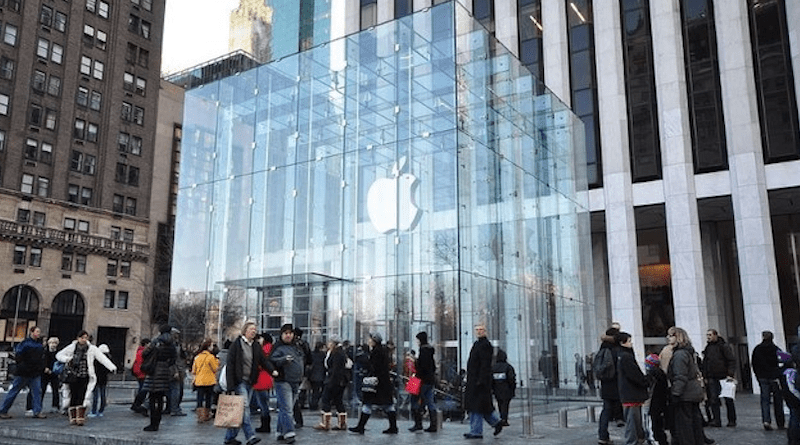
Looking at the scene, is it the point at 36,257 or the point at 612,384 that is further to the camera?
the point at 36,257

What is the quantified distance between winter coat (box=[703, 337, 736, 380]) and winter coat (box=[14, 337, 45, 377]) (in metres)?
13.7

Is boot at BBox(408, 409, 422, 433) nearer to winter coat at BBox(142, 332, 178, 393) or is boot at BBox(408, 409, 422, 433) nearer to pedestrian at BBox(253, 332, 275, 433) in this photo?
pedestrian at BBox(253, 332, 275, 433)

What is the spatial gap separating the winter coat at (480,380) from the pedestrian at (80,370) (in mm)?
7631

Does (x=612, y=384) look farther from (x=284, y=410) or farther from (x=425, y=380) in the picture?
(x=284, y=410)

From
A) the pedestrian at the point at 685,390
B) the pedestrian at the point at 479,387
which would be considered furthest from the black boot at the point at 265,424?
the pedestrian at the point at 685,390

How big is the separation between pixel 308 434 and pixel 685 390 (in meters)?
6.46

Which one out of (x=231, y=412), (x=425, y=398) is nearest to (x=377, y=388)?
(x=425, y=398)

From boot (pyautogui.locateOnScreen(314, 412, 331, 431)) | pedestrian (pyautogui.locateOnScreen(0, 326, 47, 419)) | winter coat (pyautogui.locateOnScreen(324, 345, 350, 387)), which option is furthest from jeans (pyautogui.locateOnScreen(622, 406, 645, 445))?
pedestrian (pyautogui.locateOnScreen(0, 326, 47, 419))

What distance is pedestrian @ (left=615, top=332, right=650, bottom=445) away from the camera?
1002 centimetres

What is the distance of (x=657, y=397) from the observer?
Result: 1041cm

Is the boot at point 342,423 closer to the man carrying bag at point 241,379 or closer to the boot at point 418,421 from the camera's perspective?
the boot at point 418,421

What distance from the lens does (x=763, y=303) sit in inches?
1073

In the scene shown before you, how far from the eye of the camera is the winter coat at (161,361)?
469 inches

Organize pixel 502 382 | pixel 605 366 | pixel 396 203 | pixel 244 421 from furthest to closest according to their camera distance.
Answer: pixel 396 203
pixel 502 382
pixel 605 366
pixel 244 421
